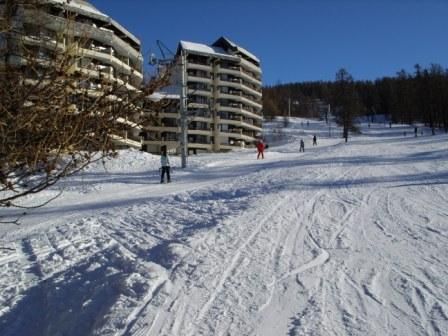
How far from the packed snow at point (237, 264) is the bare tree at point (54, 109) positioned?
3.52 feet

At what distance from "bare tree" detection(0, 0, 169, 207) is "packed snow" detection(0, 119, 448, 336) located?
1.07 metres

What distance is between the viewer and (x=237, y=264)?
823 centimetres

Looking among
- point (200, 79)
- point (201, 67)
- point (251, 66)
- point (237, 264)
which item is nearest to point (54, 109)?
point (237, 264)

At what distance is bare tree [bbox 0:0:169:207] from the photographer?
265 cm

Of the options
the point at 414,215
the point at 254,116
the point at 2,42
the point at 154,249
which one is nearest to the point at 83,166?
the point at 2,42

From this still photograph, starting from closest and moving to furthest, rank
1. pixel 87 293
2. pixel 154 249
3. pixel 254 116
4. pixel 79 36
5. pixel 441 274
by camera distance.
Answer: pixel 79 36, pixel 441 274, pixel 87 293, pixel 154 249, pixel 254 116

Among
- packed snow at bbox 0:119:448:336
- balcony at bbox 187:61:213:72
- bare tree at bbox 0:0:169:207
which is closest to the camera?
bare tree at bbox 0:0:169:207

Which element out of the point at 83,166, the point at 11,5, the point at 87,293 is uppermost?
the point at 11,5

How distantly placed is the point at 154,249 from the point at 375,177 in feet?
38.1

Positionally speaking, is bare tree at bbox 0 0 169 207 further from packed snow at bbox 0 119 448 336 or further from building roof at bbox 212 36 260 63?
building roof at bbox 212 36 260 63

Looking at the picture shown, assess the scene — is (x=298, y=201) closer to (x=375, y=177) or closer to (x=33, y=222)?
(x=375, y=177)

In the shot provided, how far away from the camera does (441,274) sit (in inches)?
286

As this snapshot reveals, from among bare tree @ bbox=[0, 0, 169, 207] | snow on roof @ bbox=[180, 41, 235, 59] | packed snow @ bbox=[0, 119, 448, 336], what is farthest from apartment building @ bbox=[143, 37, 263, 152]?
bare tree @ bbox=[0, 0, 169, 207]

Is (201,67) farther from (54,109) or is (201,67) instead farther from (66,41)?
(54,109)
